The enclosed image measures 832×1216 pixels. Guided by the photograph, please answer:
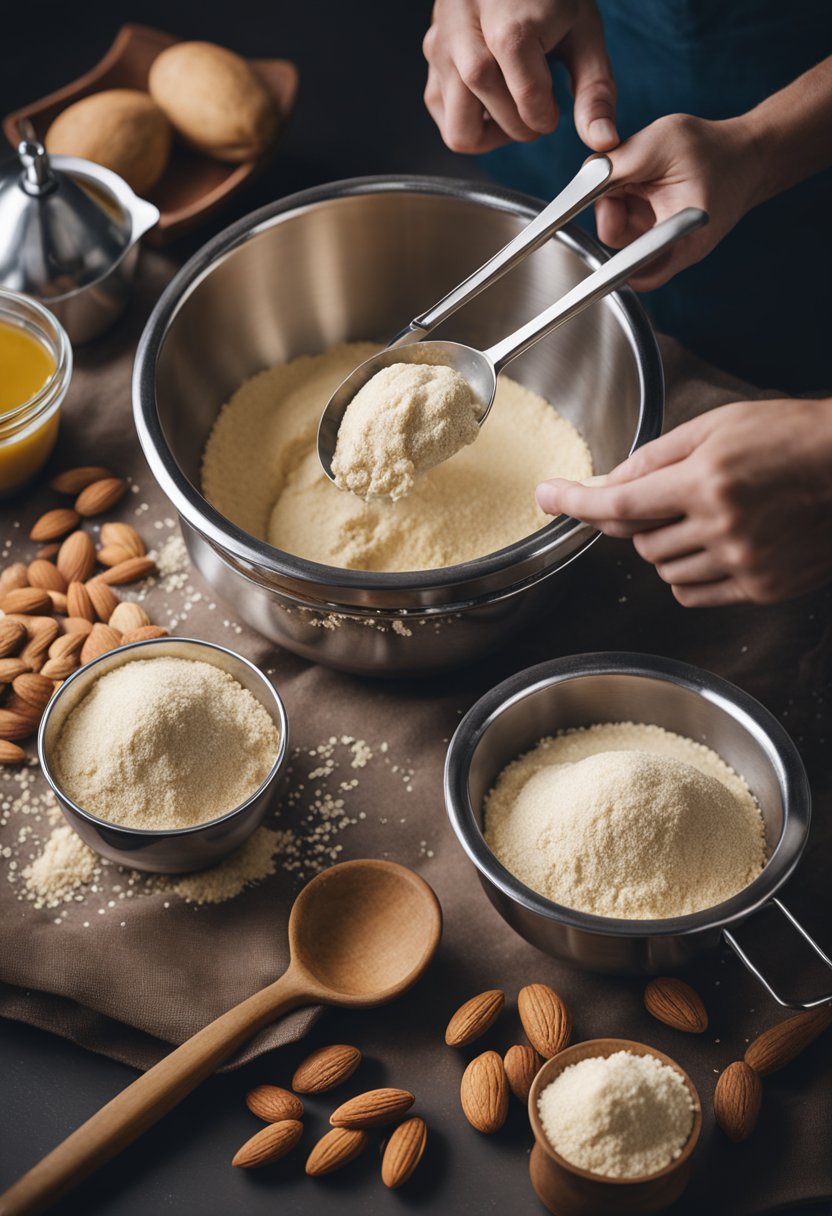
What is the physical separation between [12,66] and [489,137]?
32.1 inches

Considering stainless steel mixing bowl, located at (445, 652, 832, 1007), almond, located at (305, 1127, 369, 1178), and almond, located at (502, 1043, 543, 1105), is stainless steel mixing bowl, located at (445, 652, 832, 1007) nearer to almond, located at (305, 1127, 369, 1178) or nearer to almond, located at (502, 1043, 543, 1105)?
almond, located at (502, 1043, 543, 1105)

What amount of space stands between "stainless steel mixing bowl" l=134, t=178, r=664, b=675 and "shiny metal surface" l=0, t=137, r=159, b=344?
0.67ft

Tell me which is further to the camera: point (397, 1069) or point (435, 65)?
point (435, 65)

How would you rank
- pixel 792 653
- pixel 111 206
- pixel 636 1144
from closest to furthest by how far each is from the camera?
pixel 636 1144 < pixel 792 653 < pixel 111 206

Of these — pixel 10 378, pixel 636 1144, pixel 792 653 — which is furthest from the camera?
pixel 10 378

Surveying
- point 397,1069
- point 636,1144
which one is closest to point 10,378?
point 397,1069

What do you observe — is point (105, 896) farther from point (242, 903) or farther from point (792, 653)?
point (792, 653)

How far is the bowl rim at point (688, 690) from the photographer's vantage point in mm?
852

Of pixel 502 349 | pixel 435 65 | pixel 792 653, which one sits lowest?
pixel 792 653

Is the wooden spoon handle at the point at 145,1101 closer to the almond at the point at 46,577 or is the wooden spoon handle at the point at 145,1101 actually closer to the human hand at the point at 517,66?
the almond at the point at 46,577

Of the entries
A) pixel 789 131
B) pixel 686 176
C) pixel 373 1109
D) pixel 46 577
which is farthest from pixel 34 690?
pixel 789 131

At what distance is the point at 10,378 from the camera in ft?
4.09

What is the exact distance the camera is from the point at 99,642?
1.12 m

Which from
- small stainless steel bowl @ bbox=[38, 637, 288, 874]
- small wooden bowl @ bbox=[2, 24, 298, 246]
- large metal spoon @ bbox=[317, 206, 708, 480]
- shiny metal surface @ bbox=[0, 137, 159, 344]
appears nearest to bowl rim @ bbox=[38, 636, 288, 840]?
small stainless steel bowl @ bbox=[38, 637, 288, 874]
